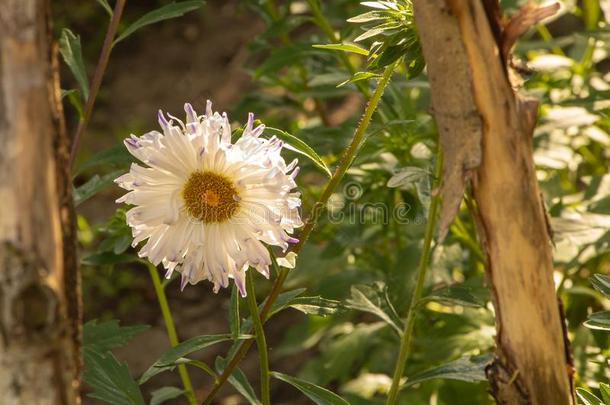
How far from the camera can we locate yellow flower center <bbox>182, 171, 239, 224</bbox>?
127cm

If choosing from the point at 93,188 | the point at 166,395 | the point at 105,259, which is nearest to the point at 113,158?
the point at 93,188

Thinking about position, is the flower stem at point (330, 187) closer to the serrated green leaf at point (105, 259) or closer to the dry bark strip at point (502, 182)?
the dry bark strip at point (502, 182)

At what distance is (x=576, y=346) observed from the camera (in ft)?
6.40

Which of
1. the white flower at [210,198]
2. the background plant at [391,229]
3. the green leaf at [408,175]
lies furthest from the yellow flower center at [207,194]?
the green leaf at [408,175]

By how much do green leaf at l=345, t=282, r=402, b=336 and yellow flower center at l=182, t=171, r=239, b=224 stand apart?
32cm

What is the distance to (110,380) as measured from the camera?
4.74ft

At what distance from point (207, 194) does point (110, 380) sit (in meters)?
0.35

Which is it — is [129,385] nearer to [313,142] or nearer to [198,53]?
[313,142]

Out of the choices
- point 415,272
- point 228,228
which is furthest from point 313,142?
point 228,228

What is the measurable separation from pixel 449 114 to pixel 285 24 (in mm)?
1004

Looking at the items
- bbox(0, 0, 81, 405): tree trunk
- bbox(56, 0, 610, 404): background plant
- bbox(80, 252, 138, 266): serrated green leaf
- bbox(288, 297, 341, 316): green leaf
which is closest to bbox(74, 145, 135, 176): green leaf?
bbox(56, 0, 610, 404): background plant

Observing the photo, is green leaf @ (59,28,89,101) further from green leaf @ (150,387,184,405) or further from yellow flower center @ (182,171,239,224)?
green leaf @ (150,387,184,405)

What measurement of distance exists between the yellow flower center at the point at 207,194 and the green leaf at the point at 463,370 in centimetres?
40

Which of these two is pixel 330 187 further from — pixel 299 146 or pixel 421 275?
pixel 421 275
